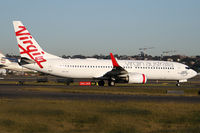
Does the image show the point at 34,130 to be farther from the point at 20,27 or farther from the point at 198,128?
the point at 20,27

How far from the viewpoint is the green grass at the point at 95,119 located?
45.6 feet

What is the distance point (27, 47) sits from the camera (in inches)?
1882

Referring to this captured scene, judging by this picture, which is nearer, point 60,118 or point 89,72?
point 60,118

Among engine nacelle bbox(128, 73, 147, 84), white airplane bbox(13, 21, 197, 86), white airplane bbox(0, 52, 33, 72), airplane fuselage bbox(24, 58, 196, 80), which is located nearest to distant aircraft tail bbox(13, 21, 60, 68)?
white airplane bbox(13, 21, 197, 86)

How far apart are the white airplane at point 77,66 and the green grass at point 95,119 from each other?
91.7ft

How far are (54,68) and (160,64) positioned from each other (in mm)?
16956

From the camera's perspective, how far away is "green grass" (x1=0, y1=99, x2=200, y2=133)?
45.6 feet

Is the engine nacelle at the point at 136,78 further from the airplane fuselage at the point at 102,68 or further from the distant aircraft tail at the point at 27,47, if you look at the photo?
the distant aircraft tail at the point at 27,47

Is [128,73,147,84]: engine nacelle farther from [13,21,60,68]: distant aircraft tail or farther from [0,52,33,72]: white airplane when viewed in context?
[0,52,33,72]: white airplane

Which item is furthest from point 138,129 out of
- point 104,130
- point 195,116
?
point 195,116

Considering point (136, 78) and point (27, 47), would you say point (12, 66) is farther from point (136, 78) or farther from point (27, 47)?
point (136, 78)

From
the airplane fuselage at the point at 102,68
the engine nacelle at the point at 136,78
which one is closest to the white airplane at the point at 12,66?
the airplane fuselage at the point at 102,68

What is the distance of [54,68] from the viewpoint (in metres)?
48.4

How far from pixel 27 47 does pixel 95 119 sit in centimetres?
3332
